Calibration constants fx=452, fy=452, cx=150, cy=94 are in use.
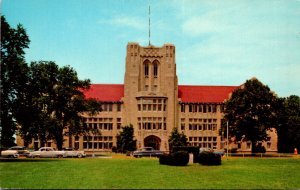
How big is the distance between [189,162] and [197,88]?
50037mm

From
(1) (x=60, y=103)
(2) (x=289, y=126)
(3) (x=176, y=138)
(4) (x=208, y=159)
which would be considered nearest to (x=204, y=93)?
(3) (x=176, y=138)

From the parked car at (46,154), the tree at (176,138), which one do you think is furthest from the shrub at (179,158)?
the tree at (176,138)

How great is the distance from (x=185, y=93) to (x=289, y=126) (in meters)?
20.4

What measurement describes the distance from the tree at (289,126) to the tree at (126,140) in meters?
23.8

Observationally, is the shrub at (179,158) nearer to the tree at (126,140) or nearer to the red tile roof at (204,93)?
the tree at (126,140)

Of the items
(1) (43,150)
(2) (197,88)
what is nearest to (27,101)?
(1) (43,150)

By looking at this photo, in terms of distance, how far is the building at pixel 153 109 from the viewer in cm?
8081

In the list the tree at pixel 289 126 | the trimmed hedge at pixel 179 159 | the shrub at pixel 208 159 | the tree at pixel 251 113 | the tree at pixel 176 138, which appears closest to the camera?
the trimmed hedge at pixel 179 159

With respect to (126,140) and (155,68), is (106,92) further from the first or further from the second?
(126,140)

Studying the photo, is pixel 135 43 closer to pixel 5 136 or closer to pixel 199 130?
pixel 199 130

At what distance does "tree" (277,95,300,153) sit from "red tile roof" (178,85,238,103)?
11938mm

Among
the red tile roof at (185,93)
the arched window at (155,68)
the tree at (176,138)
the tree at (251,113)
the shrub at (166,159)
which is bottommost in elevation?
the shrub at (166,159)

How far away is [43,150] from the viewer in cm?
5691

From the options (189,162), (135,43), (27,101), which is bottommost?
(189,162)
